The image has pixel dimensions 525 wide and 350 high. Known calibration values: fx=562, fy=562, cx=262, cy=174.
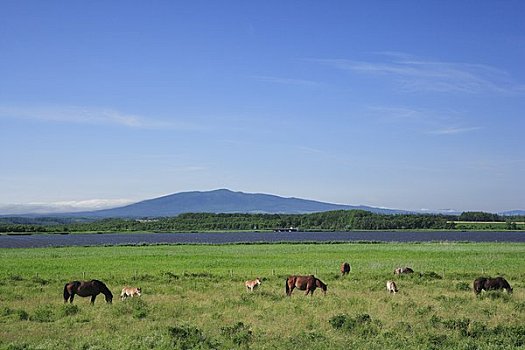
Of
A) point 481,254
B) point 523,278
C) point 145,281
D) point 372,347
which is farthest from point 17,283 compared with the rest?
point 481,254

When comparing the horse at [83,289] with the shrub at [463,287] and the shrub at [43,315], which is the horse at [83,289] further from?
the shrub at [463,287]

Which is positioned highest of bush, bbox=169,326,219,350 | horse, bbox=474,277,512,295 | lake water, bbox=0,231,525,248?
horse, bbox=474,277,512,295

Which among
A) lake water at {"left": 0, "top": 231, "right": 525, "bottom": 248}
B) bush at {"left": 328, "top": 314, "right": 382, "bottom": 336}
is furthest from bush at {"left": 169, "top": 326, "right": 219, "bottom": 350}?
lake water at {"left": 0, "top": 231, "right": 525, "bottom": 248}

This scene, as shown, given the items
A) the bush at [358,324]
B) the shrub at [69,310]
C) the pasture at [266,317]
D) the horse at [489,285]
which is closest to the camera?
the pasture at [266,317]

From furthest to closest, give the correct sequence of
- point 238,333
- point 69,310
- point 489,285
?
point 489,285, point 69,310, point 238,333

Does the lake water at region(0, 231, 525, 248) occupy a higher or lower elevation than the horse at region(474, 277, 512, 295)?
lower

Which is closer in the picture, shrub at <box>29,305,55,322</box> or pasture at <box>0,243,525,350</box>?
pasture at <box>0,243,525,350</box>

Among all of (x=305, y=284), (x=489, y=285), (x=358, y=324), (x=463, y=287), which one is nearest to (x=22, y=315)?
(x=358, y=324)

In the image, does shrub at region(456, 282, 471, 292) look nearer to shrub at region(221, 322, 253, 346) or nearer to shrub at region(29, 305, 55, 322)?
shrub at region(221, 322, 253, 346)

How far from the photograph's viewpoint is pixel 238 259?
5906 centimetres

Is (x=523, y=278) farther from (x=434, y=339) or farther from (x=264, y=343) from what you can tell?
(x=264, y=343)

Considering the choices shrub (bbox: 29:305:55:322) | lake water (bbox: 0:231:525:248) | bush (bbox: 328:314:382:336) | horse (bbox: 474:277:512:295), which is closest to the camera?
bush (bbox: 328:314:382:336)

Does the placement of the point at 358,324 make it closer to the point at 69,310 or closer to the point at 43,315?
the point at 69,310

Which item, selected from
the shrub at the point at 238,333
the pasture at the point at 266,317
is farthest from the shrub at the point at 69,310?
the shrub at the point at 238,333
